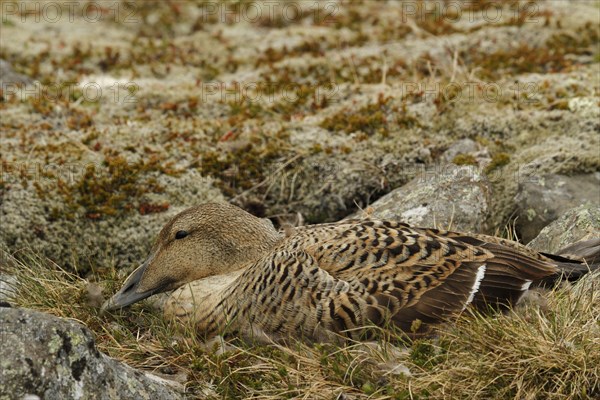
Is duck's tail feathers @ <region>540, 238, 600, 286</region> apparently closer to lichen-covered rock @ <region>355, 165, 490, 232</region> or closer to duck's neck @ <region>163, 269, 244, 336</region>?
lichen-covered rock @ <region>355, 165, 490, 232</region>

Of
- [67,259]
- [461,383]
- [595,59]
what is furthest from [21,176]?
[595,59]

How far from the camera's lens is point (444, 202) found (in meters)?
8.16

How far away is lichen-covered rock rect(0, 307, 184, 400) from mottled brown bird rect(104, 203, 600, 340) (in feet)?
4.38

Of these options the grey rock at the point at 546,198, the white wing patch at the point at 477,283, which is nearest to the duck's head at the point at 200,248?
the white wing patch at the point at 477,283

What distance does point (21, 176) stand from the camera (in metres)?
8.70

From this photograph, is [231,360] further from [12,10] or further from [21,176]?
[12,10]

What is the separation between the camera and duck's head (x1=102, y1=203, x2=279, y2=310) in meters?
7.05

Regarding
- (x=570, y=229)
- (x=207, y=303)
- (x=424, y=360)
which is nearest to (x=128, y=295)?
(x=207, y=303)

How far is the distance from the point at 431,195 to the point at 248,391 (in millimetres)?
3320

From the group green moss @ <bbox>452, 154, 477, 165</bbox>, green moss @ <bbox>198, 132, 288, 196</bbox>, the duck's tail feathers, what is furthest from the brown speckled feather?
green moss @ <bbox>198, 132, 288, 196</bbox>

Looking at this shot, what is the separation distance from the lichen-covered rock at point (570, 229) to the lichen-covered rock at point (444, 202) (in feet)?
2.13

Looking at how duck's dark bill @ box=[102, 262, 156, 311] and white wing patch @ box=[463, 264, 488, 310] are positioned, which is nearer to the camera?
white wing patch @ box=[463, 264, 488, 310]

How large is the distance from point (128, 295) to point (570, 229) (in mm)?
3859

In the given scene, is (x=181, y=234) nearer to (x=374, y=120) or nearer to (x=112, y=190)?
(x=112, y=190)
